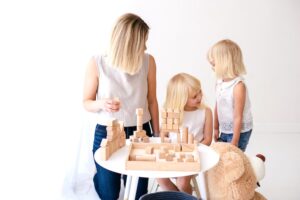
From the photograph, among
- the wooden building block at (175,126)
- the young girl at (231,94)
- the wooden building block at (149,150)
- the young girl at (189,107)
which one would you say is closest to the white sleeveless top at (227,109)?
the young girl at (231,94)

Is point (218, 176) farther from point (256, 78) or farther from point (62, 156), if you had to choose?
point (256, 78)

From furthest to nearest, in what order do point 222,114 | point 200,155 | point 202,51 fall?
point 202,51
point 222,114
point 200,155

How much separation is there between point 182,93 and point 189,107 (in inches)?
3.4

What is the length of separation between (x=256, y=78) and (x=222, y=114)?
1351 millimetres

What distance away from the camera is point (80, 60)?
2.44m

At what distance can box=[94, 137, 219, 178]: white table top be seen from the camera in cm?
102

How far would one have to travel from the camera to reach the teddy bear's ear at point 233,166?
→ 46.8 inches

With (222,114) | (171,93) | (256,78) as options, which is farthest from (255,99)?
(171,93)

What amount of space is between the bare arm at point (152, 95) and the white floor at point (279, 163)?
52cm

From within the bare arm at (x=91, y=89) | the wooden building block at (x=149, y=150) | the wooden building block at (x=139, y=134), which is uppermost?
the bare arm at (x=91, y=89)

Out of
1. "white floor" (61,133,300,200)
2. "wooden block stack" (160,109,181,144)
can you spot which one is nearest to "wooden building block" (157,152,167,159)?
"wooden block stack" (160,109,181,144)

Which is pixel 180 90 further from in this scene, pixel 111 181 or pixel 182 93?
pixel 111 181

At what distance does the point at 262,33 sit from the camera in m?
2.76

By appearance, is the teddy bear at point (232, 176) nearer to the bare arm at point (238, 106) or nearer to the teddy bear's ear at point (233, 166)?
the teddy bear's ear at point (233, 166)
